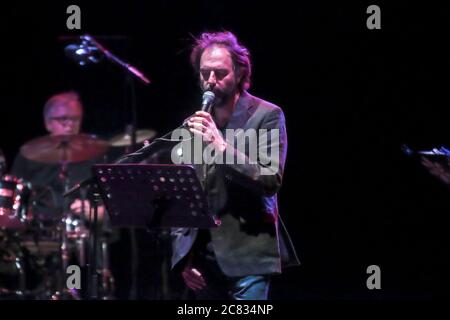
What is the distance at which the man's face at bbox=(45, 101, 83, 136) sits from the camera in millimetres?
7152

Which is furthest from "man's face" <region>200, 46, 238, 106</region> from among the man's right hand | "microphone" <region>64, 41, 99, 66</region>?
"microphone" <region>64, 41, 99, 66</region>

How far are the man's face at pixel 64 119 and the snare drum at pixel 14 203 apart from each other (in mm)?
1008

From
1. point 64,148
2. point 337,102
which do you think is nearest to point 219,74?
point 337,102

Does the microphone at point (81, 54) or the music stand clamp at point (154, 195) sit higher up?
the microphone at point (81, 54)

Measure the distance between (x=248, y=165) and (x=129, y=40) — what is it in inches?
163

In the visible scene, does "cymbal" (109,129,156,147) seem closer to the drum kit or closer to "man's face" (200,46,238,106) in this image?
the drum kit

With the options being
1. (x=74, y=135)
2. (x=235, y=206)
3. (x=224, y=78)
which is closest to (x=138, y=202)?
(x=235, y=206)

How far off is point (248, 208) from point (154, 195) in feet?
1.38

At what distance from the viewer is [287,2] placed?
661 cm

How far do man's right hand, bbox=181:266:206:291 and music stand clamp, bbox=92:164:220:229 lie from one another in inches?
10.8

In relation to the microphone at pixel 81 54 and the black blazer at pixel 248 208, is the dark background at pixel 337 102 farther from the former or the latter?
the black blazer at pixel 248 208

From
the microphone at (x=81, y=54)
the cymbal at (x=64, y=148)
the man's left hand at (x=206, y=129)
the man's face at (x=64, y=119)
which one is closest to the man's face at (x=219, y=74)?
the man's left hand at (x=206, y=129)

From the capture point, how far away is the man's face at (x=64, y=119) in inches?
282
